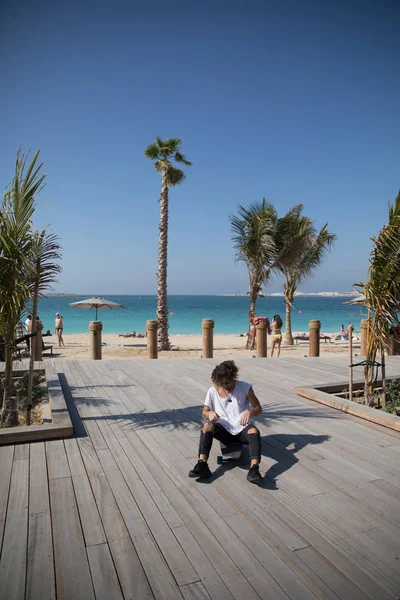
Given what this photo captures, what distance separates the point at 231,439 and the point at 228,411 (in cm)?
25

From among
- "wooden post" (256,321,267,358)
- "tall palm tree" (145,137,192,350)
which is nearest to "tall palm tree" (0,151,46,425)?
"wooden post" (256,321,267,358)

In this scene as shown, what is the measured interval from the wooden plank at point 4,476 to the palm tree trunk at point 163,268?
13125 millimetres

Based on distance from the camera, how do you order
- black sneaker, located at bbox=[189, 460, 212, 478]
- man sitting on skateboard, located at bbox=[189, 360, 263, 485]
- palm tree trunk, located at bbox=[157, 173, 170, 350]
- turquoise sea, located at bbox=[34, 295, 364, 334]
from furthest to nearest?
1. turquoise sea, located at bbox=[34, 295, 364, 334]
2. palm tree trunk, located at bbox=[157, 173, 170, 350]
3. man sitting on skateboard, located at bbox=[189, 360, 263, 485]
4. black sneaker, located at bbox=[189, 460, 212, 478]

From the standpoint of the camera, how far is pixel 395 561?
241 cm

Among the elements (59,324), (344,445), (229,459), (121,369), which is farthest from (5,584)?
(59,324)

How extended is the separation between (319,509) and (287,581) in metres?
0.86

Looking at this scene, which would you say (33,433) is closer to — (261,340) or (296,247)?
(261,340)

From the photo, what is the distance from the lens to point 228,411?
383 centimetres

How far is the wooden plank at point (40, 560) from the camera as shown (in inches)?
85.7

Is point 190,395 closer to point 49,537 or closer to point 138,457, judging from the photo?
point 138,457

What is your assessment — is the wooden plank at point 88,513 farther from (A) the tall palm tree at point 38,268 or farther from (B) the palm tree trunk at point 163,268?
(B) the palm tree trunk at point 163,268

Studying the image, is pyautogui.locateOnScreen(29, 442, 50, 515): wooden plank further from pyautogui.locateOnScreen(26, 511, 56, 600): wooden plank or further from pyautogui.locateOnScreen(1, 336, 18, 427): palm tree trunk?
pyautogui.locateOnScreen(1, 336, 18, 427): palm tree trunk

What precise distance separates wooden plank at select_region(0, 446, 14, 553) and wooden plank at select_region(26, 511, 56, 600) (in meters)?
0.20

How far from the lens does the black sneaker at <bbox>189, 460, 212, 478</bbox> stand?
346cm
